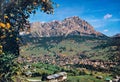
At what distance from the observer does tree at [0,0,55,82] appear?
1686 centimetres

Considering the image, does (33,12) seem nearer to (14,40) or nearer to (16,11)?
(16,11)

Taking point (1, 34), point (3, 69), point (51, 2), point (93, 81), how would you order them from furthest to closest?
1. point (93, 81)
2. point (51, 2)
3. point (3, 69)
4. point (1, 34)

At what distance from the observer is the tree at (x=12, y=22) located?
16.9 metres

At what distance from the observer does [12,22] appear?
60.7ft

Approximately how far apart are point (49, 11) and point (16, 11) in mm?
2283

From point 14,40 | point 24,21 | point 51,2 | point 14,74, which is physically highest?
point 51,2

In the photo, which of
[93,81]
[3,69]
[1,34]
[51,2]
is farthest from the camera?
[93,81]

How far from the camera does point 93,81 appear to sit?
3661 inches

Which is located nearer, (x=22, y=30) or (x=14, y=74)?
(x=14, y=74)

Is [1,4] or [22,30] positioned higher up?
[1,4]

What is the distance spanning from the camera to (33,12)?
60.8 feet

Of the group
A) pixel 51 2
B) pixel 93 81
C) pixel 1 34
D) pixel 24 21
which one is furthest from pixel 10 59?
pixel 93 81

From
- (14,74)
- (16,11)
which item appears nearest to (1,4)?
(16,11)

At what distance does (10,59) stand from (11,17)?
301 cm
